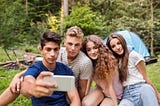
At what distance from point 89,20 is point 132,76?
34.3 feet

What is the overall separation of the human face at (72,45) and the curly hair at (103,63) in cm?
14

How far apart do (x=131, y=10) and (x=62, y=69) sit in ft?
38.8

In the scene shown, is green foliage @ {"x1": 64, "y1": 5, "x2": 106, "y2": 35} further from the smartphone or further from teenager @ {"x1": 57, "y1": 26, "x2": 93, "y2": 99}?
the smartphone

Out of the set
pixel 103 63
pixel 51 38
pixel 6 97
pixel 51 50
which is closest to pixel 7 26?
pixel 103 63

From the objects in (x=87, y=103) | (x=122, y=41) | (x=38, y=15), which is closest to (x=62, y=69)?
(x=87, y=103)

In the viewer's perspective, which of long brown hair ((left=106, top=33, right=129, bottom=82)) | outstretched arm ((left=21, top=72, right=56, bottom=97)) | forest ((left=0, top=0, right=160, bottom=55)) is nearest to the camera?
outstretched arm ((left=21, top=72, right=56, bottom=97))

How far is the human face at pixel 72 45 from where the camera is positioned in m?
2.26

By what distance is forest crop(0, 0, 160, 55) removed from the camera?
31.7 ft

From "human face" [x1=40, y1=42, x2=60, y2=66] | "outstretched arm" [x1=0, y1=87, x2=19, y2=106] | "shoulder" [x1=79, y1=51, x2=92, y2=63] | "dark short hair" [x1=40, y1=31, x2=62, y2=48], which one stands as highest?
A: "dark short hair" [x1=40, y1=31, x2=62, y2=48]

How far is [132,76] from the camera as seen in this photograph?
2730mm

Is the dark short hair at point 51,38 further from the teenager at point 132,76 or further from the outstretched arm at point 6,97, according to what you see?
the teenager at point 132,76

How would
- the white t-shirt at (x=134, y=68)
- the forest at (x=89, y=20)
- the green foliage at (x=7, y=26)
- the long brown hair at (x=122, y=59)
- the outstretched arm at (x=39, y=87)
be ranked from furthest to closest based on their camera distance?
the forest at (x=89, y=20) → the green foliage at (x=7, y=26) → the white t-shirt at (x=134, y=68) → the long brown hair at (x=122, y=59) → the outstretched arm at (x=39, y=87)

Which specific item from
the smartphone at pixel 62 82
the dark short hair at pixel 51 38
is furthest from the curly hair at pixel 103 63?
the smartphone at pixel 62 82

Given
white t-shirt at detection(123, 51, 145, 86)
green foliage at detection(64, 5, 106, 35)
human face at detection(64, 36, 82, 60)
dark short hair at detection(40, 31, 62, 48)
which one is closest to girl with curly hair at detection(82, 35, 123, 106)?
human face at detection(64, 36, 82, 60)
